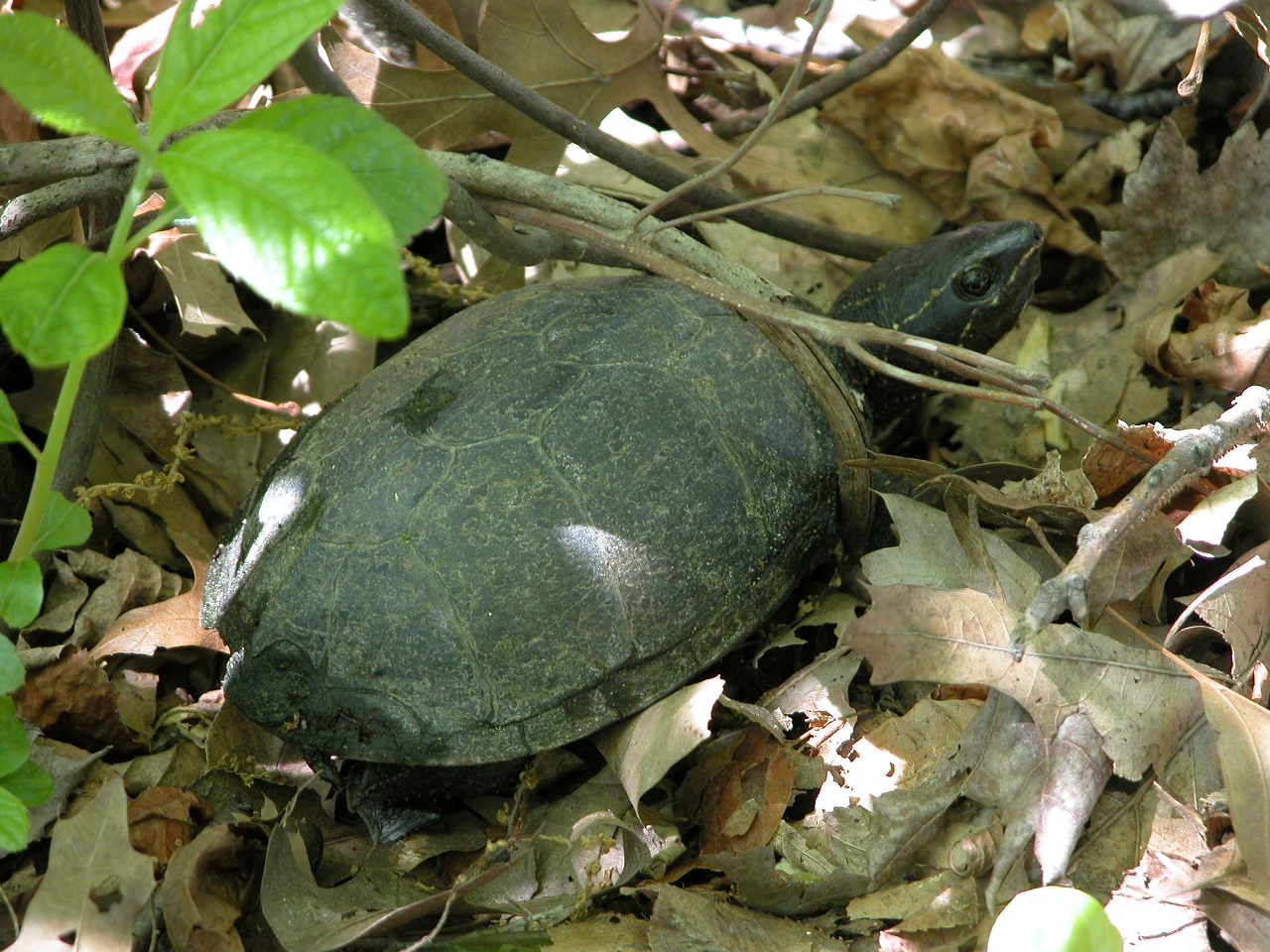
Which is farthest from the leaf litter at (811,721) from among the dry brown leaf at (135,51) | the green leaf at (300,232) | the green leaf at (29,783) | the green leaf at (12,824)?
the green leaf at (300,232)

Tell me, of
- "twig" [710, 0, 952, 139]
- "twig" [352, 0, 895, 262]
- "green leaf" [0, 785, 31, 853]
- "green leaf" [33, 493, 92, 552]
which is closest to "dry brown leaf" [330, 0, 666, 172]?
"twig" [352, 0, 895, 262]

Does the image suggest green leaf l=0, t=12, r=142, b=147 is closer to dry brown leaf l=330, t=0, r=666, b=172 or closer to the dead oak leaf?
the dead oak leaf

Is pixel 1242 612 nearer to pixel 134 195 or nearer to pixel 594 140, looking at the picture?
pixel 594 140

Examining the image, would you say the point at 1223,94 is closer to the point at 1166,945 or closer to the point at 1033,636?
the point at 1033,636

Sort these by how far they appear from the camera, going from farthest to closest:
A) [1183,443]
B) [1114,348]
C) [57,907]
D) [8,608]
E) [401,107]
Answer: [1114,348]
[401,107]
[1183,443]
[57,907]
[8,608]

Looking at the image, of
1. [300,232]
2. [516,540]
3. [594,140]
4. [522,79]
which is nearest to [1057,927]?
[516,540]

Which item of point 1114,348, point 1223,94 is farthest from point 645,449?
point 1223,94
